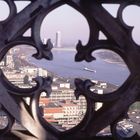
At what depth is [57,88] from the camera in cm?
168

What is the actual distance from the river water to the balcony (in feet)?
0.04

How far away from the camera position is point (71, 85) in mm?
1677

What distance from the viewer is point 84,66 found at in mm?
1718

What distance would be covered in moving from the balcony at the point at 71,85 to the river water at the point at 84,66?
0.01 meters

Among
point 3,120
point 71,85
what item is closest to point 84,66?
point 71,85

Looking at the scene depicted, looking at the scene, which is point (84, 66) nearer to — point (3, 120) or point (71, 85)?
point (71, 85)

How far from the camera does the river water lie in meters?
1.69

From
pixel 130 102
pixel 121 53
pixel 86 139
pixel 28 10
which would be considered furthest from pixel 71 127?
pixel 28 10

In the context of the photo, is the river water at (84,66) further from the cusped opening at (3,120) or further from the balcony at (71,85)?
the cusped opening at (3,120)

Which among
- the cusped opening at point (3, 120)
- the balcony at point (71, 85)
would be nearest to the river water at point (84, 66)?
the balcony at point (71, 85)

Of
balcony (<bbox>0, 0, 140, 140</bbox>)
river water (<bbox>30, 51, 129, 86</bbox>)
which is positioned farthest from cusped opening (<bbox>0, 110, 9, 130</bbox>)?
river water (<bbox>30, 51, 129, 86</bbox>)

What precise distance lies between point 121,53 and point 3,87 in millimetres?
580

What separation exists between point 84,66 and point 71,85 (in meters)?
0.12

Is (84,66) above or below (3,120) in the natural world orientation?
above
